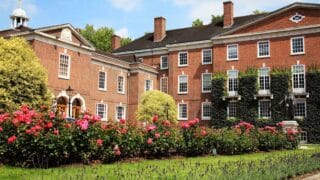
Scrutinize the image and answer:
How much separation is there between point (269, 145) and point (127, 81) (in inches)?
850

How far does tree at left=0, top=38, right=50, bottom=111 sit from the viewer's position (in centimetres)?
2320

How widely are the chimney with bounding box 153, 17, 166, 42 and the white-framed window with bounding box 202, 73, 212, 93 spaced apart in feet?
26.8

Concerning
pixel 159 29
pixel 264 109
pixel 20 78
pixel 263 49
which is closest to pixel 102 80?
pixel 159 29

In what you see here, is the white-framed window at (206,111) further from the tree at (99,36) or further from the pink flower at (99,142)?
the pink flower at (99,142)

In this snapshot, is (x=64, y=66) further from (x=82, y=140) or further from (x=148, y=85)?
(x=82, y=140)

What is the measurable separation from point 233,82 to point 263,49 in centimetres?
396

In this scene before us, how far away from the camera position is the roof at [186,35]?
4112 centimetres

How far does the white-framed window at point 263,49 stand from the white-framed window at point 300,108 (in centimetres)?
489

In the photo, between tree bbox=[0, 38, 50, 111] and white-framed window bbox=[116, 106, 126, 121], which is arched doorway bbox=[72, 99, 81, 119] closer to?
white-framed window bbox=[116, 106, 126, 121]

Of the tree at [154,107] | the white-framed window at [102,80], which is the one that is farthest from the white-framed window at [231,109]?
the white-framed window at [102,80]

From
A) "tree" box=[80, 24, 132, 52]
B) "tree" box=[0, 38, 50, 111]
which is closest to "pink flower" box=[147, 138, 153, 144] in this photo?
"tree" box=[0, 38, 50, 111]

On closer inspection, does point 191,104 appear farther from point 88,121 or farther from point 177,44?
point 88,121

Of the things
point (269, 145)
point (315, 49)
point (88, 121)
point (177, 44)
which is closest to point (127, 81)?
point (177, 44)

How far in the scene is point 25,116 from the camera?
11.9 m
